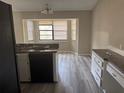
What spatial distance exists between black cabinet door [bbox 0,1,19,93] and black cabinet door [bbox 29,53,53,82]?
63.4 inches

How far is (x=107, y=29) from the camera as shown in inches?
173

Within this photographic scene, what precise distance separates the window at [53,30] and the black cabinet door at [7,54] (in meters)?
6.71

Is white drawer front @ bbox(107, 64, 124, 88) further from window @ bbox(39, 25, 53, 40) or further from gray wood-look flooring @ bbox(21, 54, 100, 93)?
window @ bbox(39, 25, 53, 40)

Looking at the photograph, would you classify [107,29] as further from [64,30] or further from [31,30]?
[31,30]

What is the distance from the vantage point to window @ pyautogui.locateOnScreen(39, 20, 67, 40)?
8562 mm

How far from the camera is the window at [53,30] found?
856cm

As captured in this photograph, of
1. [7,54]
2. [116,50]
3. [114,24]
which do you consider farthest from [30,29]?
[7,54]

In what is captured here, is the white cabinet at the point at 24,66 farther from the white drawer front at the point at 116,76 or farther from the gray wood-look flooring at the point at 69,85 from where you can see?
the white drawer front at the point at 116,76

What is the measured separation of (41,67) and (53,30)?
521cm

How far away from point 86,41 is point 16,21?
3.94 metres

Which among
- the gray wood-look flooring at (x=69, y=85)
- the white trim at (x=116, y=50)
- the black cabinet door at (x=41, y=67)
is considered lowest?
the gray wood-look flooring at (x=69, y=85)

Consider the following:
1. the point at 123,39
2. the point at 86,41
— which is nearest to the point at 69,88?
the point at 123,39

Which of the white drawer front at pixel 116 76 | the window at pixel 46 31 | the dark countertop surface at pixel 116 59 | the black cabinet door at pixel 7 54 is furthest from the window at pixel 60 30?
the black cabinet door at pixel 7 54

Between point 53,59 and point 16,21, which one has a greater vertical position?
point 16,21
